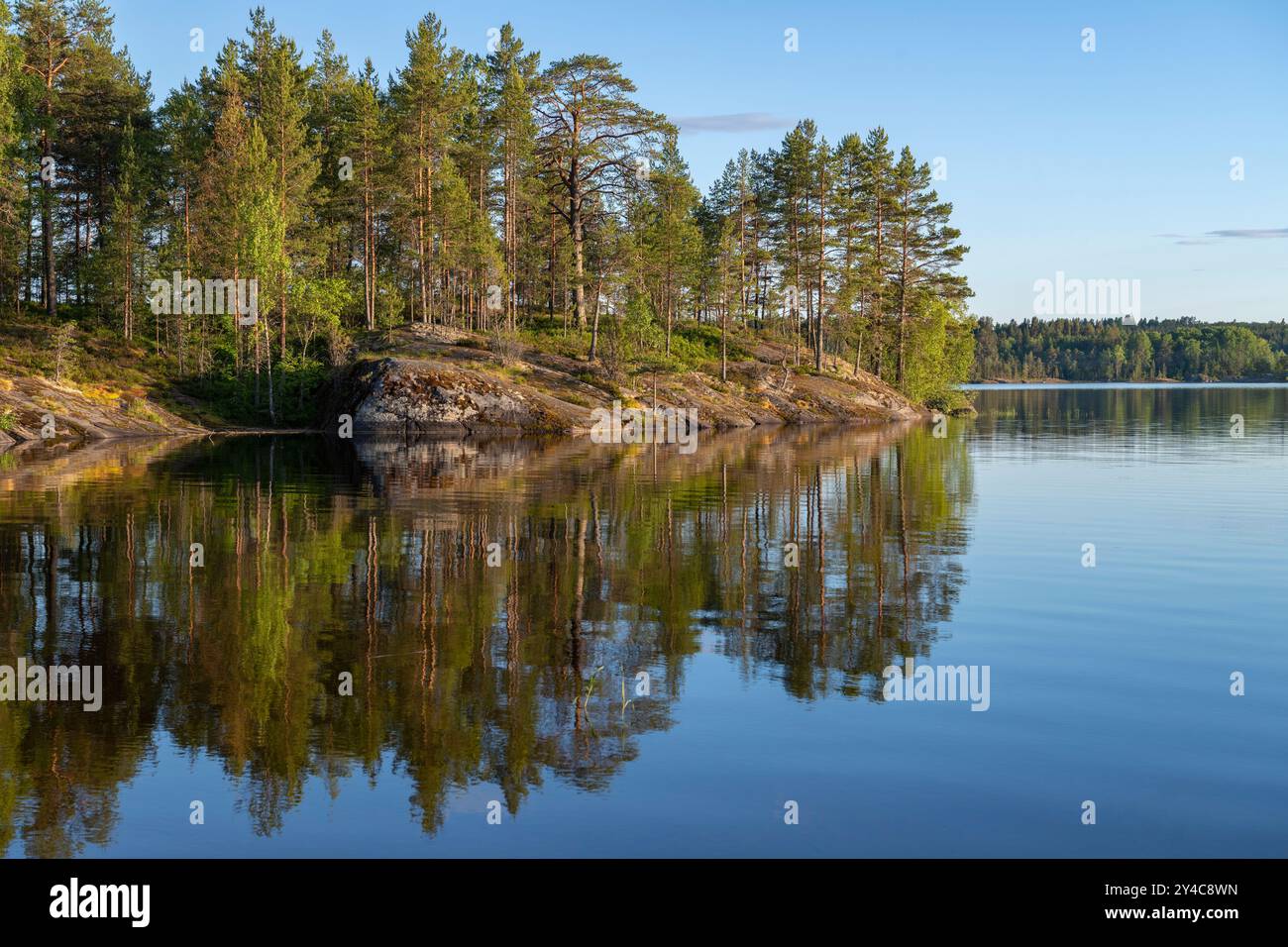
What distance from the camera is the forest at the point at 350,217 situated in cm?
6762

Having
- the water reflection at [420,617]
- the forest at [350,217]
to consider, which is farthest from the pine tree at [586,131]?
the water reflection at [420,617]

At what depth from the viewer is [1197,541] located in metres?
21.7

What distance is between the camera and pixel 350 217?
79.9 m

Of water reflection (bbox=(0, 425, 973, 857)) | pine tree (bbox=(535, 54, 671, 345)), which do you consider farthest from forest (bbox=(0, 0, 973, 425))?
water reflection (bbox=(0, 425, 973, 857))

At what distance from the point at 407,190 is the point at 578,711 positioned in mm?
68819

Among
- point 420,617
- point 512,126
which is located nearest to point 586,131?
point 512,126

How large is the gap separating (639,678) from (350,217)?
74441 millimetres

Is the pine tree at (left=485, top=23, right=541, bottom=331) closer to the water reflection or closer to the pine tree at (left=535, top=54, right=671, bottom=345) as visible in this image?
the pine tree at (left=535, top=54, right=671, bottom=345)

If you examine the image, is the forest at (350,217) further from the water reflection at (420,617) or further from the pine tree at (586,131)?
the water reflection at (420,617)

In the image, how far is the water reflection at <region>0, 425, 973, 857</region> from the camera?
9430mm

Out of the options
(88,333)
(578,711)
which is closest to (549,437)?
(88,333)

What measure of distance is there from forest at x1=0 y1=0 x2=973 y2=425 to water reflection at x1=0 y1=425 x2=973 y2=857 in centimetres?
3788
